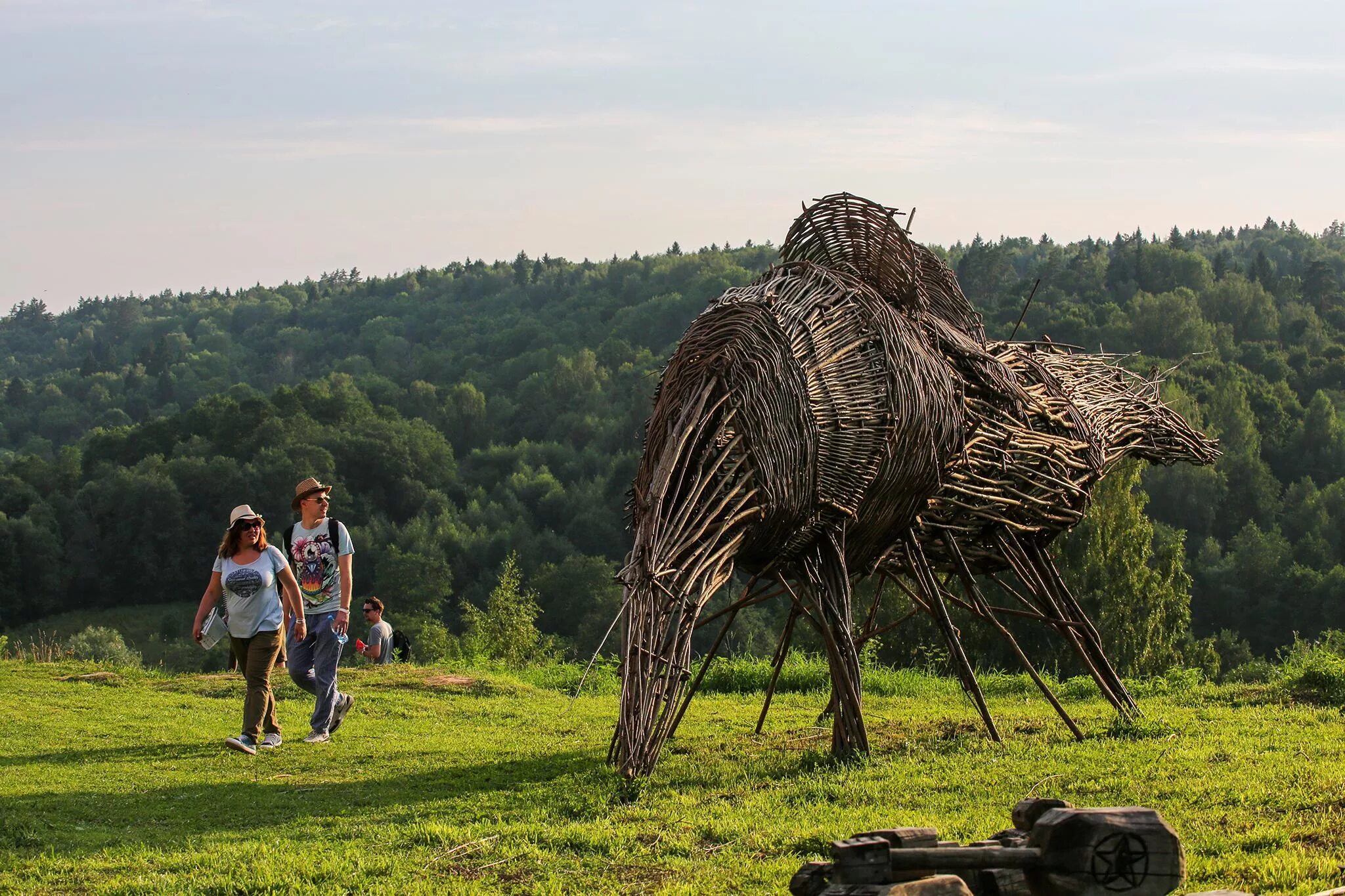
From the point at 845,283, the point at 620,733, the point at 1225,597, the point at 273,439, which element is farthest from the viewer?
the point at 273,439

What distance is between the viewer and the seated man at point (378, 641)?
1711 cm

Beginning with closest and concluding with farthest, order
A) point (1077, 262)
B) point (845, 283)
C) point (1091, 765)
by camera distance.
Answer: point (1091, 765) < point (845, 283) < point (1077, 262)

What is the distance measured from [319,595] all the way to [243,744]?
4.18ft

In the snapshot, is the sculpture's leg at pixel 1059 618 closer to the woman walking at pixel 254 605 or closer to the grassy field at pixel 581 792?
the grassy field at pixel 581 792

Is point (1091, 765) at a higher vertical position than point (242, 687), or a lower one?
higher

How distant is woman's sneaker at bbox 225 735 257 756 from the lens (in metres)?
11.1

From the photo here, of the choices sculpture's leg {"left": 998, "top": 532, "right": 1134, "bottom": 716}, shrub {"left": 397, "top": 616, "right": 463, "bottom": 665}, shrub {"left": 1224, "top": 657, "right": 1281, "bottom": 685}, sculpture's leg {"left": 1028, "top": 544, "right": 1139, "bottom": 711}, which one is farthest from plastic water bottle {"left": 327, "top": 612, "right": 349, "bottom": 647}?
shrub {"left": 1224, "top": 657, "right": 1281, "bottom": 685}

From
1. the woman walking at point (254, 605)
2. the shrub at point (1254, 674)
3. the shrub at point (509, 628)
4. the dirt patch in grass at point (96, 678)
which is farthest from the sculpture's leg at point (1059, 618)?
the shrub at point (509, 628)

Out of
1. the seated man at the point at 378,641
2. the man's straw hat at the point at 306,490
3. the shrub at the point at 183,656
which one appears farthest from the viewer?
the shrub at the point at 183,656

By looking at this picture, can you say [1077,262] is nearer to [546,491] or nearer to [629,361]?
[629,361]

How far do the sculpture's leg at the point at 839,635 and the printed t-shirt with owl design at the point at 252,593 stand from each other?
13.9 ft

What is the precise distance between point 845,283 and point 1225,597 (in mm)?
50022

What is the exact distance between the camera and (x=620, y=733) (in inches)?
351

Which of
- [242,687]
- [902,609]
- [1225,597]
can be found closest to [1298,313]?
[1225,597]
